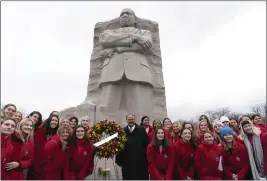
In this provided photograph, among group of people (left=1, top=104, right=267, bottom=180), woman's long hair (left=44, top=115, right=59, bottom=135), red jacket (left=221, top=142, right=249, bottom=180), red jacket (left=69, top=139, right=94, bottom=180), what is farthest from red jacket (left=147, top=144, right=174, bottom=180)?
woman's long hair (left=44, top=115, right=59, bottom=135)

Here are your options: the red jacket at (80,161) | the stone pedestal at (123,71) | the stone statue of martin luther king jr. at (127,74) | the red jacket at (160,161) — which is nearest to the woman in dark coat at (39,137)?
the red jacket at (80,161)

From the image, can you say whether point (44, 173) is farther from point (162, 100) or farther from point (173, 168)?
point (162, 100)

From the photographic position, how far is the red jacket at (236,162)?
13.6 feet

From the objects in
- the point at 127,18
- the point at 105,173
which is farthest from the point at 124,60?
the point at 105,173

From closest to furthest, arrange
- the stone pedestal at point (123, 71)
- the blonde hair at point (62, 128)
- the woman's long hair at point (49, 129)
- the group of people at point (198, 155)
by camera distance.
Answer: the group of people at point (198, 155), the blonde hair at point (62, 128), the woman's long hair at point (49, 129), the stone pedestal at point (123, 71)

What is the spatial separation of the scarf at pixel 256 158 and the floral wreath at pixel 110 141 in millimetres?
1989

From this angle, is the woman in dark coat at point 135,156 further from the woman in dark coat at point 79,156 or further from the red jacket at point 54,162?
the red jacket at point 54,162

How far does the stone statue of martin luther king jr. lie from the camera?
9008mm

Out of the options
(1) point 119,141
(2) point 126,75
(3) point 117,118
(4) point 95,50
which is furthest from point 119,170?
(4) point 95,50

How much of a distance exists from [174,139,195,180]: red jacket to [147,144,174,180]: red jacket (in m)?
0.15

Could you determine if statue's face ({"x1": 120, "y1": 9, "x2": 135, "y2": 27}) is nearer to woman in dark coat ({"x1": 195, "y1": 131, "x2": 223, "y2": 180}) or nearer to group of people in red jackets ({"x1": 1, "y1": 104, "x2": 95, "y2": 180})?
group of people in red jackets ({"x1": 1, "y1": 104, "x2": 95, "y2": 180})

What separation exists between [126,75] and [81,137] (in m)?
4.75

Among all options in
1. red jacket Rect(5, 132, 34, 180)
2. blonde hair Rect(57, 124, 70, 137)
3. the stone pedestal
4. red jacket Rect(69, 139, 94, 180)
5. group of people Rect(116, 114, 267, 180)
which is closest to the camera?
red jacket Rect(5, 132, 34, 180)

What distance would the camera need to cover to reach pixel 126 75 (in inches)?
354
